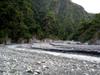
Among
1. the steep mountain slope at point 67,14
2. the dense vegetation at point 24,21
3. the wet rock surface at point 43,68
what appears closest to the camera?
the wet rock surface at point 43,68

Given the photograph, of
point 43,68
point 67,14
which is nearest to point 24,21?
point 43,68

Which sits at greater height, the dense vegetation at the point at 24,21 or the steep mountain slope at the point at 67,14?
the steep mountain slope at the point at 67,14

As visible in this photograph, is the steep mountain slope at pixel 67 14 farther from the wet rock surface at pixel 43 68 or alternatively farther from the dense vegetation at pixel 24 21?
the wet rock surface at pixel 43 68

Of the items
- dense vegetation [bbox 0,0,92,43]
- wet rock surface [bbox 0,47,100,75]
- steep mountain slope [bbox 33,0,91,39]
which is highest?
steep mountain slope [bbox 33,0,91,39]

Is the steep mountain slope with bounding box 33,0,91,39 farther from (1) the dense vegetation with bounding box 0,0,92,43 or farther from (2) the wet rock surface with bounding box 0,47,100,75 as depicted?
(2) the wet rock surface with bounding box 0,47,100,75

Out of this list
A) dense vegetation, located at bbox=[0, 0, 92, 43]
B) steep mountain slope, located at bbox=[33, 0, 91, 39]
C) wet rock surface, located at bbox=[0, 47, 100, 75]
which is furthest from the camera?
steep mountain slope, located at bbox=[33, 0, 91, 39]

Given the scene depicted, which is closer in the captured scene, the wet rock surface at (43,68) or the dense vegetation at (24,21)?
the wet rock surface at (43,68)

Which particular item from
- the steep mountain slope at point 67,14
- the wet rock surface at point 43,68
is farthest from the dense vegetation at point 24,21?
the wet rock surface at point 43,68

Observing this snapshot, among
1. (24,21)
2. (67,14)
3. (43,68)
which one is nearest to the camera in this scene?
(43,68)

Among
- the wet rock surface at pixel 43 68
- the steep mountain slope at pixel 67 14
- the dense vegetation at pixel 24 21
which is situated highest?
the steep mountain slope at pixel 67 14

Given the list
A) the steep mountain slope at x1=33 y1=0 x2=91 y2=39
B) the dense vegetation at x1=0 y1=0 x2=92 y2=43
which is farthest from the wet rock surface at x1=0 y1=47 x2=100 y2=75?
the steep mountain slope at x1=33 y1=0 x2=91 y2=39

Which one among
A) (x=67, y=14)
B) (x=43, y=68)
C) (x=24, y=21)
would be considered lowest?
(x=43, y=68)

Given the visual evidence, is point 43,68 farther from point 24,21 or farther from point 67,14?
point 67,14

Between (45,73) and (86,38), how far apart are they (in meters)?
57.2
